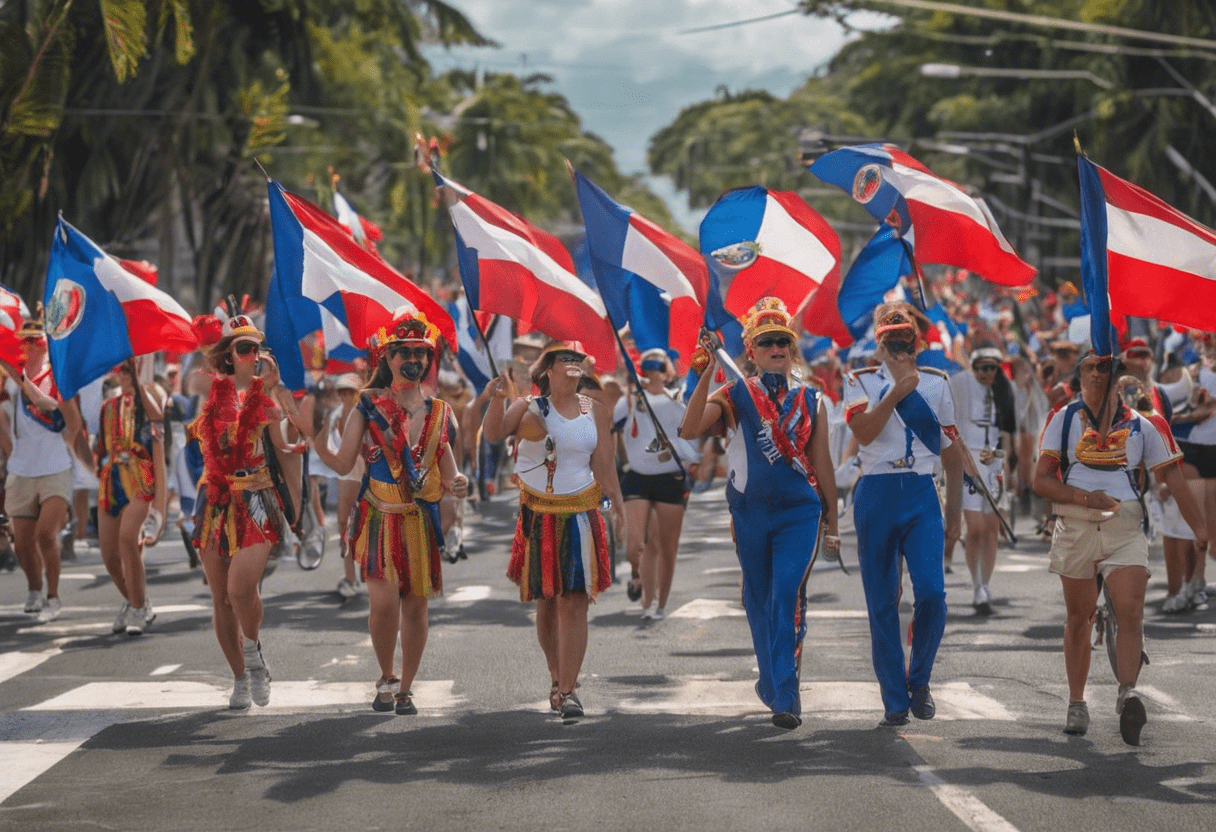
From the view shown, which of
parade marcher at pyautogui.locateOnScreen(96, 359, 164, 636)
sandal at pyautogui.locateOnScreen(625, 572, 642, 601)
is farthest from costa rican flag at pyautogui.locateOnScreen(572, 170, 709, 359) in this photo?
sandal at pyautogui.locateOnScreen(625, 572, 642, 601)

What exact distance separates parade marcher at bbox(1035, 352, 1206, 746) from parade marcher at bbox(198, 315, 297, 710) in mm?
3579

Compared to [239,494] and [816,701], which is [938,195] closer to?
[816,701]

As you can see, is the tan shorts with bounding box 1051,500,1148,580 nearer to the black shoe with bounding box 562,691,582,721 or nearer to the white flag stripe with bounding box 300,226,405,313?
the black shoe with bounding box 562,691,582,721

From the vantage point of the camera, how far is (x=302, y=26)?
33250 millimetres

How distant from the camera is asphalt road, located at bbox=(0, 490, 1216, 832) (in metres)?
6.79

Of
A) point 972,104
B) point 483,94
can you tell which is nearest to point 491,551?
point 972,104

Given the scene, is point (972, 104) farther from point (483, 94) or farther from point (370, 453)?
point (370, 453)

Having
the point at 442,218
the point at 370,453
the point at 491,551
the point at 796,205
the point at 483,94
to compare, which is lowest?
the point at 491,551

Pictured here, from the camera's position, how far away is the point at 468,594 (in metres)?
14.5

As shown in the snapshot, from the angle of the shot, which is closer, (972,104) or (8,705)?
(8,705)

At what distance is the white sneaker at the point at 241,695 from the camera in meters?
9.10

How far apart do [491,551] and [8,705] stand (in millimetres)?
9049

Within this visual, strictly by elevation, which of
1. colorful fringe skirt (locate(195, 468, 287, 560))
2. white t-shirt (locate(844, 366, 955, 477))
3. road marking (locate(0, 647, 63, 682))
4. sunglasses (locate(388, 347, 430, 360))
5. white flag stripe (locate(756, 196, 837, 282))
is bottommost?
road marking (locate(0, 647, 63, 682))

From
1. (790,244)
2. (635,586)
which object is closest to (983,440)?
(635,586)
